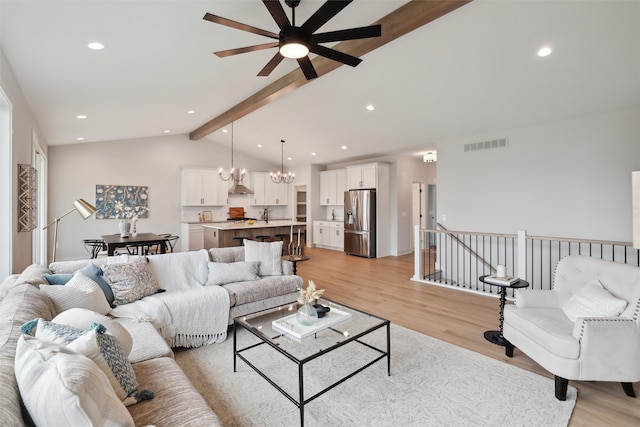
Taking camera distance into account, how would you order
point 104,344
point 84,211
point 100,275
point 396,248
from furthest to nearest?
point 396,248
point 84,211
point 100,275
point 104,344

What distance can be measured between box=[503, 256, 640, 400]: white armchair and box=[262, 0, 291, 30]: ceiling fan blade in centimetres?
296

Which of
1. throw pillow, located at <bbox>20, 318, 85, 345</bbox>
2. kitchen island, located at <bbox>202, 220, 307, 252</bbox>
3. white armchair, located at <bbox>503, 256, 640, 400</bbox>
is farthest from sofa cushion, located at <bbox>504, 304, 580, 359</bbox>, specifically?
kitchen island, located at <bbox>202, 220, 307, 252</bbox>

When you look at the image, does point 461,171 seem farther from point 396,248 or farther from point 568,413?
point 568,413

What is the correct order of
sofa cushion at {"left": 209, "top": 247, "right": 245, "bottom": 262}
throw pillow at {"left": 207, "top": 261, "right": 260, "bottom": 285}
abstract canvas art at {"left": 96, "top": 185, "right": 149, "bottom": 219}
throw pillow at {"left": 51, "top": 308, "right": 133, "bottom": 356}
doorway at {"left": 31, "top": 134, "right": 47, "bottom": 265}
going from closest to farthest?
throw pillow at {"left": 51, "top": 308, "right": 133, "bottom": 356}, throw pillow at {"left": 207, "top": 261, "right": 260, "bottom": 285}, sofa cushion at {"left": 209, "top": 247, "right": 245, "bottom": 262}, doorway at {"left": 31, "top": 134, "right": 47, "bottom": 265}, abstract canvas art at {"left": 96, "top": 185, "right": 149, "bottom": 219}

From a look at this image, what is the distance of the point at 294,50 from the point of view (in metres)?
2.48

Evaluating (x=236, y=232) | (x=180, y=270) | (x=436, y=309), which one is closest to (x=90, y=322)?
(x=180, y=270)

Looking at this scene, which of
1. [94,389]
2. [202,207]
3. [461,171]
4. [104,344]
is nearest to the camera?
[94,389]

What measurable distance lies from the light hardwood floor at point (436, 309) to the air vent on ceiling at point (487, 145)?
2.69m

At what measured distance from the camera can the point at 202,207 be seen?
8.91 meters

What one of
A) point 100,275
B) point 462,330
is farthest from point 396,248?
point 100,275

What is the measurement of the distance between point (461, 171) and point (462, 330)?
3.72 m

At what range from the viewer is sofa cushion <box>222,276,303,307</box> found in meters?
3.28

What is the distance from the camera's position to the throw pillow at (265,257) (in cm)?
393

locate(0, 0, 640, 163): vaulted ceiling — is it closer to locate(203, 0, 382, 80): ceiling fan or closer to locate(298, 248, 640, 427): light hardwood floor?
locate(203, 0, 382, 80): ceiling fan
